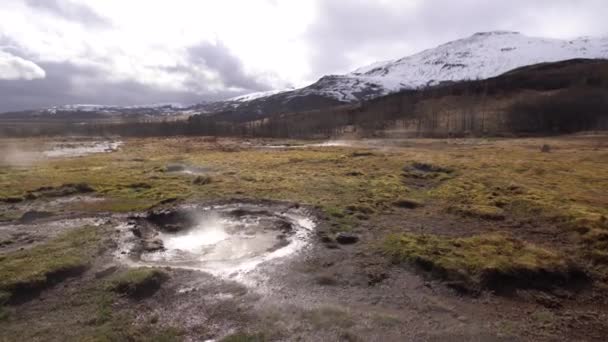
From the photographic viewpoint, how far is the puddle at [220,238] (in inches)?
580

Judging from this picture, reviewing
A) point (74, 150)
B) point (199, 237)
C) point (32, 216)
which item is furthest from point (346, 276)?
point (74, 150)

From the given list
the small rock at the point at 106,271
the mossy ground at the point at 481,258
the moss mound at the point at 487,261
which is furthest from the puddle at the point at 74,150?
the moss mound at the point at 487,261

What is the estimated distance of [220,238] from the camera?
17.9 m

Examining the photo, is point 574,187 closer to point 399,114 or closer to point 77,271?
point 77,271

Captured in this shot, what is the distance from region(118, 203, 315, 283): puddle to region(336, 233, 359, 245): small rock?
1503 mm

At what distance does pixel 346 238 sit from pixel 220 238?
600 cm

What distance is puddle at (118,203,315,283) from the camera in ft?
48.4

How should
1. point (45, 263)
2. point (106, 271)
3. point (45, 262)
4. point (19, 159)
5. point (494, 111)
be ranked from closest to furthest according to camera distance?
point (106, 271) < point (45, 263) < point (45, 262) < point (19, 159) < point (494, 111)

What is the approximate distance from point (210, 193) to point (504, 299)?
19.4 meters

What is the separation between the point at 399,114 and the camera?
170875 millimetres

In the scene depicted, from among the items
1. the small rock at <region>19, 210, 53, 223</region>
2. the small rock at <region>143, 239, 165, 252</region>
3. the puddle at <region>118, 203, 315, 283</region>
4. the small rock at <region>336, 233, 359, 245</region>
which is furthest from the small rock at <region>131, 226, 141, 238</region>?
the small rock at <region>336, 233, 359, 245</region>

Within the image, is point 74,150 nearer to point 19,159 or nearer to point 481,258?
point 19,159

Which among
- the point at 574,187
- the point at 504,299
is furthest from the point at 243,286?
the point at 574,187

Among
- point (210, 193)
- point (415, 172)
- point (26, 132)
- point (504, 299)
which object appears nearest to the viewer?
point (504, 299)
